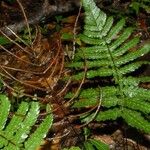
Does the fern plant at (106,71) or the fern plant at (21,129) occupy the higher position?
the fern plant at (21,129)

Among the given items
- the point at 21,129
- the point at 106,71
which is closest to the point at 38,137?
the point at 21,129

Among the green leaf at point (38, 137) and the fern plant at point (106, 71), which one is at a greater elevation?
the green leaf at point (38, 137)

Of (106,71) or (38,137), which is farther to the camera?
(106,71)

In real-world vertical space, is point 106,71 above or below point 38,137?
below

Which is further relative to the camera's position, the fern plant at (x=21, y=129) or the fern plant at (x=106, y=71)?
the fern plant at (x=106, y=71)

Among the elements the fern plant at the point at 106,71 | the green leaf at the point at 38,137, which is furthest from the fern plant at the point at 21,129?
the fern plant at the point at 106,71

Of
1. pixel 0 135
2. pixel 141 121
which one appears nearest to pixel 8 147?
pixel 0 135

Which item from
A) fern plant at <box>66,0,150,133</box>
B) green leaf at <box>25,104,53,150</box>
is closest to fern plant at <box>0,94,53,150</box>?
green leaf at <box>25,104,53,150</box>

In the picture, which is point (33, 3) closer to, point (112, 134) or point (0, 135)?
point (112, 134)

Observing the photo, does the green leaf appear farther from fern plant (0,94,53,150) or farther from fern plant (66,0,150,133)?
fern plant (66,0,150,133)

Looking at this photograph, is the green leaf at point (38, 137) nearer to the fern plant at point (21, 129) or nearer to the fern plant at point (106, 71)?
the fern plant at point (21, 129)

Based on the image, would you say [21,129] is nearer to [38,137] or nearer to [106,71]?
[38,137]

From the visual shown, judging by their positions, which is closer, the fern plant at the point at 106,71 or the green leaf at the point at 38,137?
the green leaf at the point at 38,137
